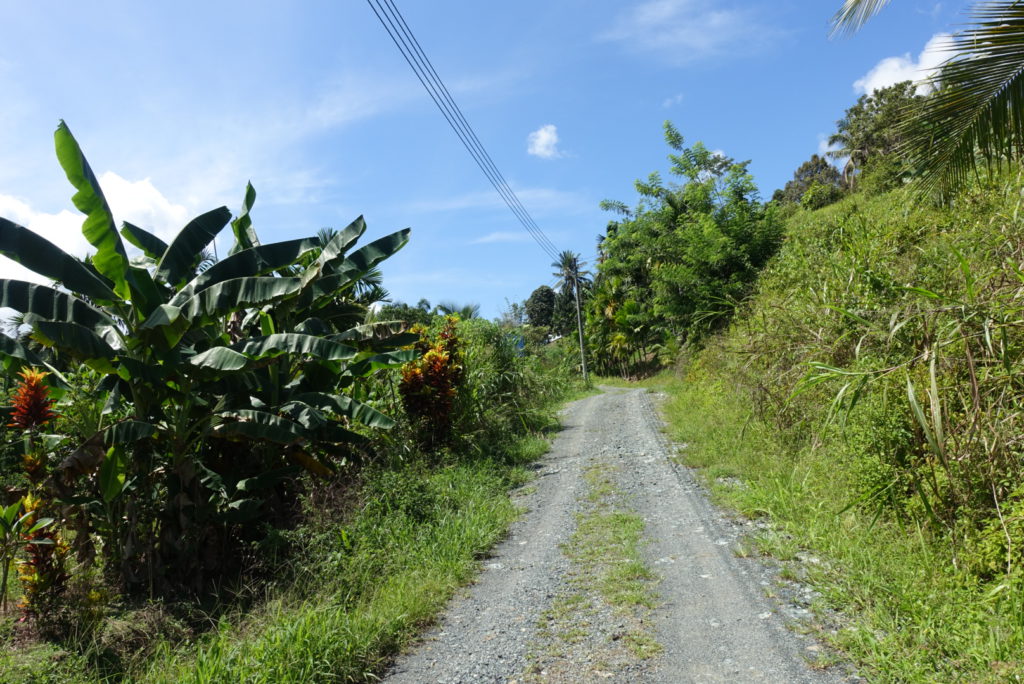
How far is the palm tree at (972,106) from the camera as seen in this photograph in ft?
12.8

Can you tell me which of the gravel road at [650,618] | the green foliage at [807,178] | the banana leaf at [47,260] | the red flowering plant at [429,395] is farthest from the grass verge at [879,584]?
the green foliage at [807,178]

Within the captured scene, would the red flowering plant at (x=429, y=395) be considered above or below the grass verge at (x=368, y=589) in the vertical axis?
above

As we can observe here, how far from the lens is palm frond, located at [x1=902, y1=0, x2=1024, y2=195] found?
3.89 meters

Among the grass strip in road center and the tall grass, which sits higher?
the tall grass

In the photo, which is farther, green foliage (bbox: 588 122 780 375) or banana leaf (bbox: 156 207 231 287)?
green foliage (bbox: 588 122 780 375)

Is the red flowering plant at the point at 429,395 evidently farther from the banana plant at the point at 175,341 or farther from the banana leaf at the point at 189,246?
the banana leaf at the point at 189,246

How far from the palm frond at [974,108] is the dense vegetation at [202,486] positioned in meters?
5.30

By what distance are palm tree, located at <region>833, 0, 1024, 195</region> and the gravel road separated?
137 inches

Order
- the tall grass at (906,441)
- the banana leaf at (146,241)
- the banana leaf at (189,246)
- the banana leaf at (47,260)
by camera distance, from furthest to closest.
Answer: the banana leaf at (146,241) → the banana leaf at (189,246) → the banana leaf at (47,260) → the tall grass at (906,441)

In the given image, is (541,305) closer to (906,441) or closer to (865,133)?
(865,133)

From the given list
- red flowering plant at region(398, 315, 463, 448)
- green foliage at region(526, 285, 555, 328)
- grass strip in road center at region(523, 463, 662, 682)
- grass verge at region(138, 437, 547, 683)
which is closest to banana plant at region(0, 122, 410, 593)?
grass verge at region(138, 437, 547, 683)

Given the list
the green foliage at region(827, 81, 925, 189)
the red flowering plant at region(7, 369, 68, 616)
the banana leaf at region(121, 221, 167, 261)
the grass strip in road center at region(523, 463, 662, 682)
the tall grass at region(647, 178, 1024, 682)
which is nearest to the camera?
the tall grass at region(647, 178, 1024, 682)

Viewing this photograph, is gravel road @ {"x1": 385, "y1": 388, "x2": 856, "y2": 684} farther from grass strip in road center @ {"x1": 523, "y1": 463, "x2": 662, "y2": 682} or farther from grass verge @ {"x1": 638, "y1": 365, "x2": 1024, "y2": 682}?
grass verge @ {"x1": 638, "y1": 365, "x2": 1024, "y2": 682}

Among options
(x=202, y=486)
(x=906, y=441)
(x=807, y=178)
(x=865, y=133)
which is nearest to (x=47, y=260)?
(x=202, y=486)
